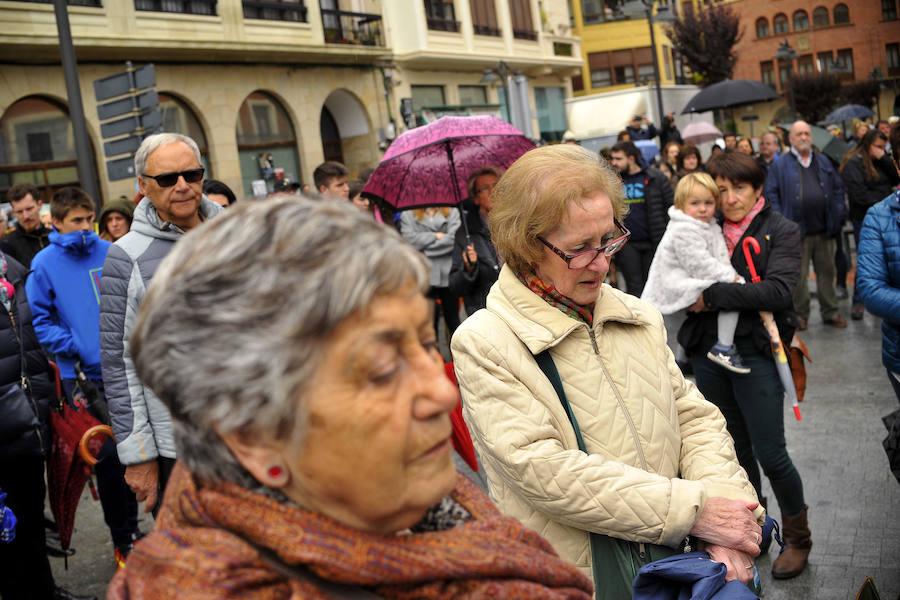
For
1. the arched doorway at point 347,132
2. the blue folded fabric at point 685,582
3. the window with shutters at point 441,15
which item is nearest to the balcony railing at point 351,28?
the arched doorway at point 347,132

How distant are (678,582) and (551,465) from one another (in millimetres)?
464

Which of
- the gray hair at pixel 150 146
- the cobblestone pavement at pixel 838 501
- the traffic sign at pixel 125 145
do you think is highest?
the traffic sign at pixel 125 145

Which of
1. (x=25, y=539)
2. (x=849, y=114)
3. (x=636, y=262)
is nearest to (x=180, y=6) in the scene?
(x=636, y=262)

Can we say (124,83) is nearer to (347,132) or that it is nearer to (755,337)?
(755,337)

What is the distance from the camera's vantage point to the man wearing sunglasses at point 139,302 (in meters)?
3.39

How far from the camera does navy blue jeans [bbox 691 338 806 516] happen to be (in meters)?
4.01

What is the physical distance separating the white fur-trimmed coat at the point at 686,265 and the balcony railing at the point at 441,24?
2345 cm

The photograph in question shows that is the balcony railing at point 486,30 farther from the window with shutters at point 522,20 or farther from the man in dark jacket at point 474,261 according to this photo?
the man in dark jacket at point 474,261

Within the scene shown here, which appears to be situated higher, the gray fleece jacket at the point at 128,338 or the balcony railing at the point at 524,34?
the balcony railing at the point at 524,34

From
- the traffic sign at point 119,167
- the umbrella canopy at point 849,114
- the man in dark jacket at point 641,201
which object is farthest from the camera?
the umbrella canopy at point 849,114

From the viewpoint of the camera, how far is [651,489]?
7.46ft

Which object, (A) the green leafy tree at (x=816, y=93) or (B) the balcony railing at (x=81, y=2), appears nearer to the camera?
(B) the balcony railing at (x=81, y=2)

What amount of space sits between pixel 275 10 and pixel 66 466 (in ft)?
65.0

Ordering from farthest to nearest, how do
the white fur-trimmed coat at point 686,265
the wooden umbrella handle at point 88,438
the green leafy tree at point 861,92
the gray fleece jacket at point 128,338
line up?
1. the green leafy tree at point 861,92
2. the white fur-trimmed coat at point 686,265
3. the wooden umbrella handle at point 88,438
4. the gray fleece jacket at point 128,338
